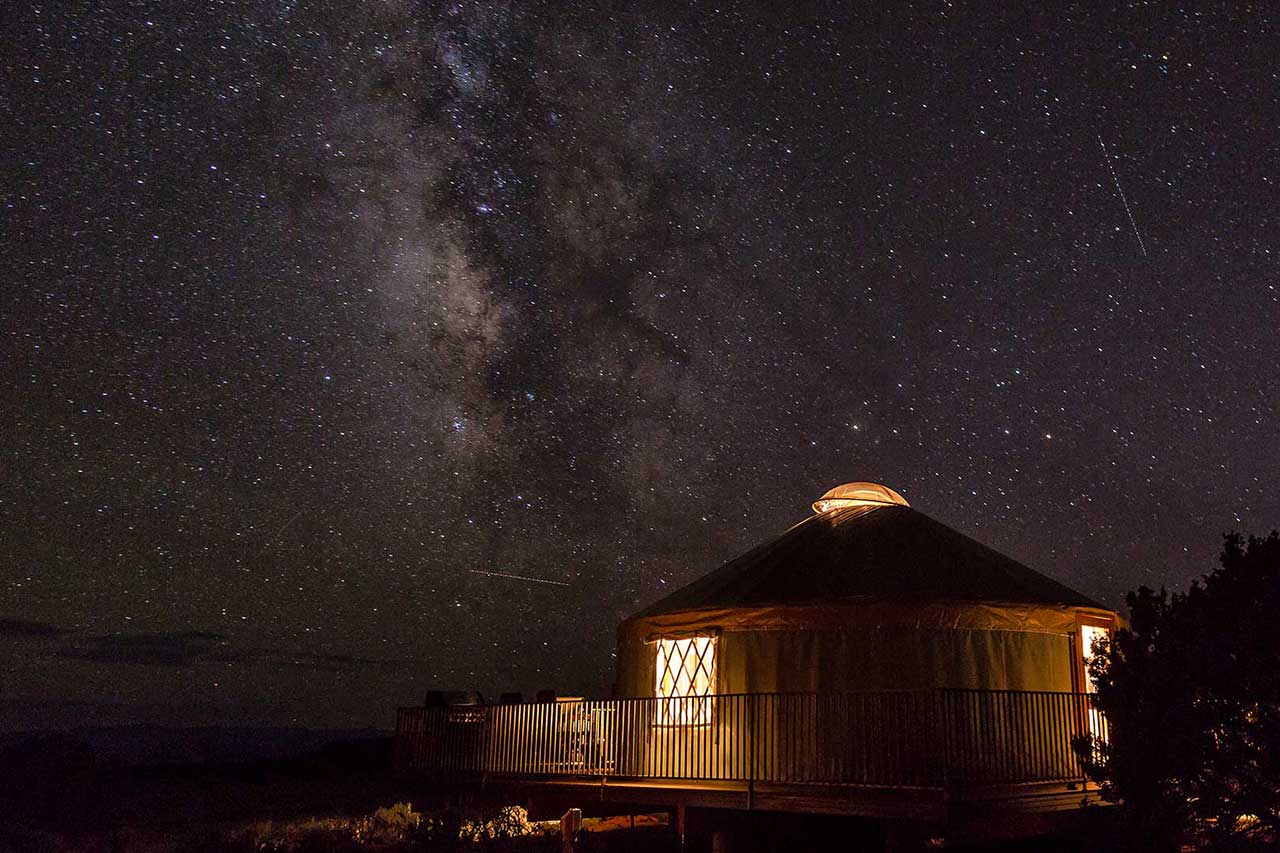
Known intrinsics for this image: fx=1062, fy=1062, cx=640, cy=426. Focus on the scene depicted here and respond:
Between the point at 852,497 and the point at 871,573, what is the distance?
166 inches

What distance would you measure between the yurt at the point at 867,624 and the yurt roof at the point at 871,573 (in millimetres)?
25

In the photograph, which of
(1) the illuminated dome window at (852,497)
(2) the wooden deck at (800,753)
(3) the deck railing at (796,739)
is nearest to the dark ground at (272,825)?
(2) the wooden deck at (800,753)

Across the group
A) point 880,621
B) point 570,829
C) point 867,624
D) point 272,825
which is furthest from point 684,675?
point 272,825

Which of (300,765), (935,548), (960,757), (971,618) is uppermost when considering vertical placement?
(935,548)

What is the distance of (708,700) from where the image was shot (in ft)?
37.7

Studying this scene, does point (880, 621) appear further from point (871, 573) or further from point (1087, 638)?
point (1087, 638)

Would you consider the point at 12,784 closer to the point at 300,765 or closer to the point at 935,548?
the point at 935,548

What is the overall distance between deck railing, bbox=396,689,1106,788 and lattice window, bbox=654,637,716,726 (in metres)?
0.13

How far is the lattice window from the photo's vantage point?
36.2ft

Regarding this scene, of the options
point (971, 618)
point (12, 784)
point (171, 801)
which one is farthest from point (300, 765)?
point (971, 618)

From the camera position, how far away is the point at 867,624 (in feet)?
36.3

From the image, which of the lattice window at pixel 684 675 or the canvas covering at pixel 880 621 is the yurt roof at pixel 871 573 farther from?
the lattice window at pixel 684 675

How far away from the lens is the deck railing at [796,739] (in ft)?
29.8

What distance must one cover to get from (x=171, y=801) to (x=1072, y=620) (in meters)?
14.8
